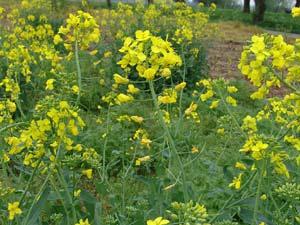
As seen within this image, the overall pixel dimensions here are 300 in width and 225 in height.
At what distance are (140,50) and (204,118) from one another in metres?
3.29

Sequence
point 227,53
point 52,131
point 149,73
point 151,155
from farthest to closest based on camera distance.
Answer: point 227,53, point 151,155, point 52,131, point 149,73

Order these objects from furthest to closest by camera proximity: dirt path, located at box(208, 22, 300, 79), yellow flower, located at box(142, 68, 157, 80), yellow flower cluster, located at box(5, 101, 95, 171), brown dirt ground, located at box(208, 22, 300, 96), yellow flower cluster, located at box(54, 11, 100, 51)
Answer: dirt path, located at box(208, 22, 300, 79) < brown dirt ground, located at box(208, 22, 300, 96) < yellow flower cluster, located at box(54, 11, 100, 51) < yellow flower cluster, located at box(5, 101, 95, 171) < yellow flower, located at box(142, 68, 157, 80)

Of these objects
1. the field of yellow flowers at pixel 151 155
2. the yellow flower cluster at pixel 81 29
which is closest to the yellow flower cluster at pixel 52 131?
the field of yellow flowers at pixel 151 155

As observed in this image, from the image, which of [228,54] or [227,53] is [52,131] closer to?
[228,54]

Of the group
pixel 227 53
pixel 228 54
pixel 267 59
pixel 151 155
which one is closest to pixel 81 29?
pixel 151 155

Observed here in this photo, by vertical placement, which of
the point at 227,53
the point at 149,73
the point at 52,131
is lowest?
the point at 227,53

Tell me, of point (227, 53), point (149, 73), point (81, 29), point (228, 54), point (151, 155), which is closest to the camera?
point (149, 73)

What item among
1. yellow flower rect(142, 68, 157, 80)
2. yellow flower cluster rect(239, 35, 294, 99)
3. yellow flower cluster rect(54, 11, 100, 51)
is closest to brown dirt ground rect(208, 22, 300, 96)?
yellow flower cluster rect(54, 11, 100, 51)

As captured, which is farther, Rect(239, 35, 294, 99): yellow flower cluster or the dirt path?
the dirt path

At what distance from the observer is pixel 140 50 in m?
1.69

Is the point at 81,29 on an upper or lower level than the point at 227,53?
upper

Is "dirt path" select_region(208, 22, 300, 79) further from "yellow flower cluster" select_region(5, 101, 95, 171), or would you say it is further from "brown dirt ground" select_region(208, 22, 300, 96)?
"yellow flower cluster" select_region(5, 101, 95, 171)

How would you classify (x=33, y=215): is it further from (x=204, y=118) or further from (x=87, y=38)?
(x=204, y=118)

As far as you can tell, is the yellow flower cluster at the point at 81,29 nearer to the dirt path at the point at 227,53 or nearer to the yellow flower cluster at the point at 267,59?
the yellow flower cluster at the point at 267,59
